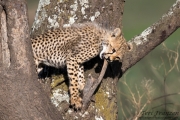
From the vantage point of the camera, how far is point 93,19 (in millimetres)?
4352

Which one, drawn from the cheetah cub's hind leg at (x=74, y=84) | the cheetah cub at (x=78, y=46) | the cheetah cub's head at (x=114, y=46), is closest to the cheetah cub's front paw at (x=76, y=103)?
the cheetah cub's hind leg at (x=74, y=84)

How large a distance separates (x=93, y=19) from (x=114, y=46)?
0.28 metres

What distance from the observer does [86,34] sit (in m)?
4.50

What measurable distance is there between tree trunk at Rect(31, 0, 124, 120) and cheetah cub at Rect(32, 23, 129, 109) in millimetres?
71

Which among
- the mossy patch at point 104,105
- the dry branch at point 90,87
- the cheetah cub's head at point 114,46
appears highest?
the cheetah cub's head at point 114,46

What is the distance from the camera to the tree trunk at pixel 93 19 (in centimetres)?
424

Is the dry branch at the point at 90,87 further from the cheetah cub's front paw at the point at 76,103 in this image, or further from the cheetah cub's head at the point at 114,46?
the cheetah cub's head at the point at 114,46

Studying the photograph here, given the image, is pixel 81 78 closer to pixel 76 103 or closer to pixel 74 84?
pixel 74 84

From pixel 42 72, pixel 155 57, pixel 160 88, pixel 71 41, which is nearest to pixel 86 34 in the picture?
pixel 71 41

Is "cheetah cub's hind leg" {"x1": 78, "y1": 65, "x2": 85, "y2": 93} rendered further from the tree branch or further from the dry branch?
the tree branch

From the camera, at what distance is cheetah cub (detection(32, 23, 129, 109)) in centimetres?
432

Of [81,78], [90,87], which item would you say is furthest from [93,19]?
[90,87]

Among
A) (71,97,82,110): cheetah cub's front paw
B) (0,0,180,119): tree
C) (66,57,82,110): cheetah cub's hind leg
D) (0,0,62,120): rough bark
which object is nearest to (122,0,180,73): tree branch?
(0,0,180,119): tree

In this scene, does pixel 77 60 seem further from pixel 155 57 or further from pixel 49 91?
pixel 155 57
